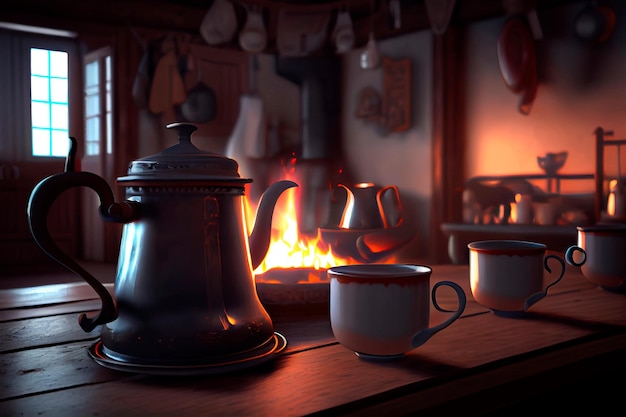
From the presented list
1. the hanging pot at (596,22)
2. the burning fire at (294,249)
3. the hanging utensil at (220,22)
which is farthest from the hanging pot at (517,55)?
the burning fire at (294,249)

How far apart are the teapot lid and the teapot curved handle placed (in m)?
0.04

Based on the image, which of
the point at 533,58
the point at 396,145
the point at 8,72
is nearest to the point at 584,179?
the point at 533,58

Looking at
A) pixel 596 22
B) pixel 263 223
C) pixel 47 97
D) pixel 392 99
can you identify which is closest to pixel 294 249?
pixel 263 223

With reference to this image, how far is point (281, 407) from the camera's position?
20.2 inches

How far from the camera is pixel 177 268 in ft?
2.15

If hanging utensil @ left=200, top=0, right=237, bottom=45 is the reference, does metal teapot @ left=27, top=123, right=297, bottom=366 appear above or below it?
below

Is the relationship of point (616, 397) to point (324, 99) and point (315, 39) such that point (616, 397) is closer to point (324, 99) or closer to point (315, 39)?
point (315, 39)

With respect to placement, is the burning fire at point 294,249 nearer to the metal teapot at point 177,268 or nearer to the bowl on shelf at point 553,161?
the metal teapot at point 177,268

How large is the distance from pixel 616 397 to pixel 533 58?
3.85 metres

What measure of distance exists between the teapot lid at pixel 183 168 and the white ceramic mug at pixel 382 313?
0.17 metres

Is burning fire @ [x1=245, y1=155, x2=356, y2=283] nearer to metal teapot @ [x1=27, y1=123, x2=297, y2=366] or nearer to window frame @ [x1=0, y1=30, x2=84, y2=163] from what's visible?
metal teapot @ [x1=27, y1=123, x2=297, y2=366]

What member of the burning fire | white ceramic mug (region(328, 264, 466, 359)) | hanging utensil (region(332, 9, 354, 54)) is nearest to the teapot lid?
white ceramic mug (region(328, 264, 466, 359))

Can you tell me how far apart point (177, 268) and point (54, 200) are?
0.15m

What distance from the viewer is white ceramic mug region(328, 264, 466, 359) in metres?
0.63
